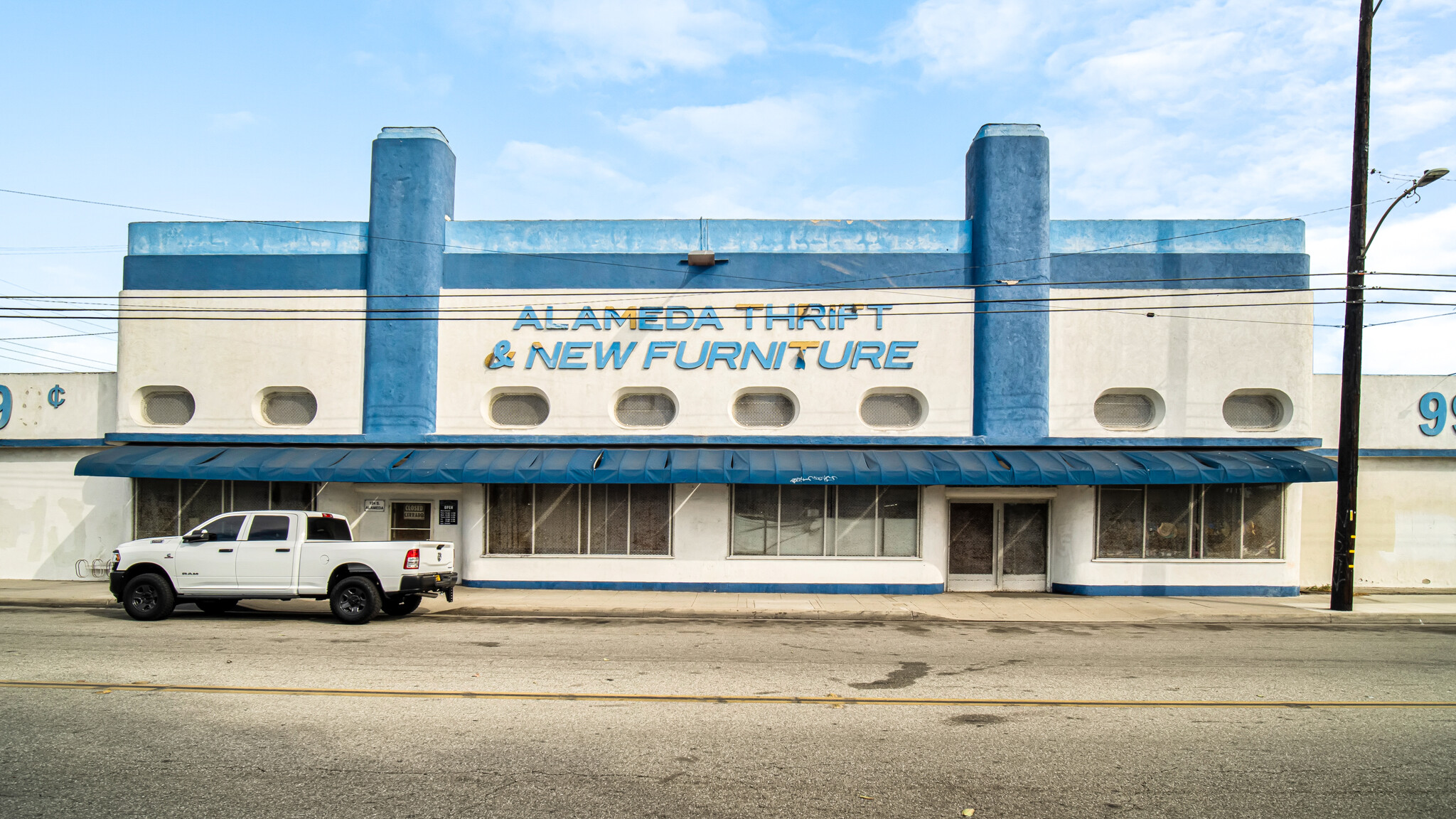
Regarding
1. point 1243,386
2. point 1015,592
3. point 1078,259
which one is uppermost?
point 1078,259

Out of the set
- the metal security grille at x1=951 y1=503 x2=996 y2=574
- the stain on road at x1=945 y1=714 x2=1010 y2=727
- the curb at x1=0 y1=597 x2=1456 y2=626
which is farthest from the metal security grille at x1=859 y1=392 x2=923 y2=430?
the stain on road at x1=945 y1=714 x2=1010 y2=727

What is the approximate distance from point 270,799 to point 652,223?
1485cm

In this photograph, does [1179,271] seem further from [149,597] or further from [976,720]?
[149,597]

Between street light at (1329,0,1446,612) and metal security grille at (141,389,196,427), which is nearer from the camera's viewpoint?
street light at (1329,0,1446,612)

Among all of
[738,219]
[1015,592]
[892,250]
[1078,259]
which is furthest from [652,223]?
[1015,592]

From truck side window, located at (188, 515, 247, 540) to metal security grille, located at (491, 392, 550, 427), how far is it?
230 inches

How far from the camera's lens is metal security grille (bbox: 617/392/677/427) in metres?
18.6

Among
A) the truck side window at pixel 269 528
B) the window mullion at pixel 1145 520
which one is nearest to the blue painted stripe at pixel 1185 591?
the window mullion at pixel 1145 520

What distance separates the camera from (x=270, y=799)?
18.8 ft

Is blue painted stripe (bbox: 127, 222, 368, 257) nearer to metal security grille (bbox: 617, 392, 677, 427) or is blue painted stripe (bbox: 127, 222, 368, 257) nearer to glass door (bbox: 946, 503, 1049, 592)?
metal security grille (bbox: 617, 392, 677, 427)

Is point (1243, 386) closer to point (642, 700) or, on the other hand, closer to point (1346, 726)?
point (1346, 726)

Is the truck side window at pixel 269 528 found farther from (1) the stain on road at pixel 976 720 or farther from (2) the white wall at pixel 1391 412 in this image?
(2) the white wall at pixel 1391 412

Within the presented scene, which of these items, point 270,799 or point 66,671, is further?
point 66,671

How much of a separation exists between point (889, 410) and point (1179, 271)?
6.85 meters
